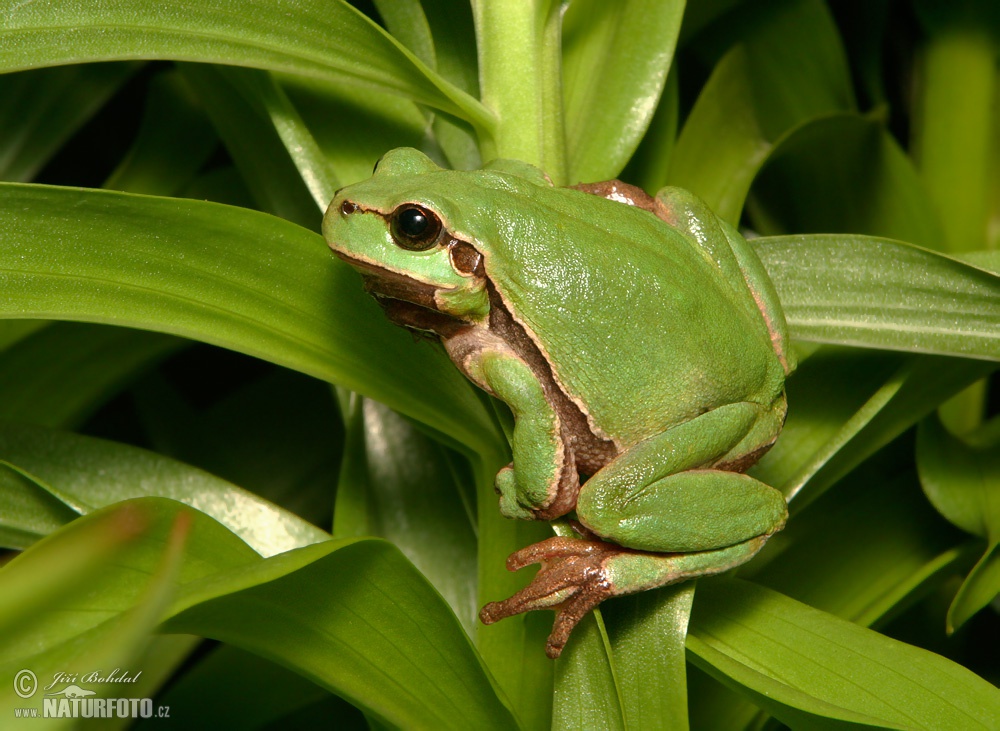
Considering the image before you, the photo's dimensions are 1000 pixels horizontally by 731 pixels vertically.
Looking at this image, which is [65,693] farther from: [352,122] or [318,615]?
[352,122]

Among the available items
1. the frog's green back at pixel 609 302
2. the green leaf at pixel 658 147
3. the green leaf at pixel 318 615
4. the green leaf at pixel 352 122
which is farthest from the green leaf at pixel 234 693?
the green leaf at pixel 658 147

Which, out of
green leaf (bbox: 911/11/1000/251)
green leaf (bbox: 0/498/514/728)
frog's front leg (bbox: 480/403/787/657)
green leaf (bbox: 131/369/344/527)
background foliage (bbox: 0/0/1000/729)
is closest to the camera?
green leaf (bbox: 0/498/514/728)

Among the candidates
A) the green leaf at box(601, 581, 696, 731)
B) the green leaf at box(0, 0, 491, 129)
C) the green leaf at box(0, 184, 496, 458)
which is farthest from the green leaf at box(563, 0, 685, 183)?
the green leaf at box(601, 581, 696, 731)

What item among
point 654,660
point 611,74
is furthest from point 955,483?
point 611,74

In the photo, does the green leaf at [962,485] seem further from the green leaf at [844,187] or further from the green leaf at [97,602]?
the green leaf at [97,602]

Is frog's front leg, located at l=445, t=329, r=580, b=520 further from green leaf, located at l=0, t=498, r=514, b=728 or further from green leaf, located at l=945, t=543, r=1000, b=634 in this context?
green leaf, located at l=945, t=543, r=1000, b=634

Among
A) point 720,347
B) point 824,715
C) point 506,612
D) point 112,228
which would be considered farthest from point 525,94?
point 824,715
